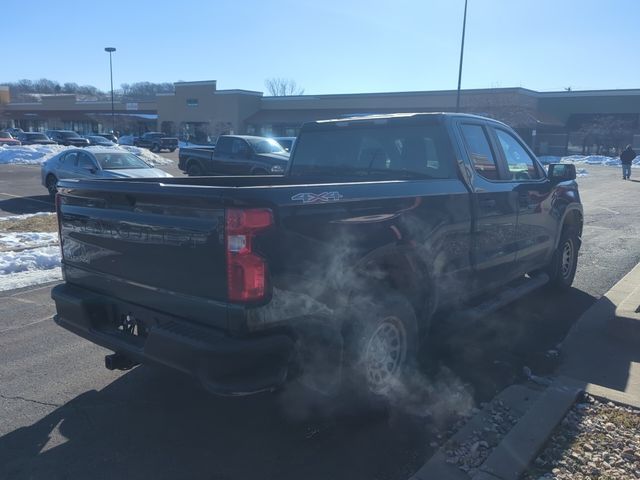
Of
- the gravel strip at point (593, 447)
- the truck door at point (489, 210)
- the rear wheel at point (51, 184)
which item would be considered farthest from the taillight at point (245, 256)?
the rear wheel at point (51, 184)

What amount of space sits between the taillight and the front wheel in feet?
16.3

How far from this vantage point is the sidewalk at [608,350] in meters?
4.35

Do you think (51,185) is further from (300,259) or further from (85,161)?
(300,259)

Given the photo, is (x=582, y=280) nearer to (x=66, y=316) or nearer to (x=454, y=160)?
(x=454, y=160)

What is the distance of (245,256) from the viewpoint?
296cm

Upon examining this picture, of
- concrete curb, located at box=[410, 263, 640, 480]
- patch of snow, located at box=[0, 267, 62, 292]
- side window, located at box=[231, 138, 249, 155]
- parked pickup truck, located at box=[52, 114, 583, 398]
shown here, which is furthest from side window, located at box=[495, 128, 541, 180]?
side window, located at box=[231, 138, 249, 155]

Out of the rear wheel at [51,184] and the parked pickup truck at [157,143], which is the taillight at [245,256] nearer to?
the rear wheel at [51,184]

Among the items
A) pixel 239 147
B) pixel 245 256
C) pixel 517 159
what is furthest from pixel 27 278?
pixel 239 147

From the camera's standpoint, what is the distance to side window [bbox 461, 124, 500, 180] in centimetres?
499

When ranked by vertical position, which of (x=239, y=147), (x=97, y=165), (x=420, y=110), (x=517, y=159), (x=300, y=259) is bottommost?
(x=97, y=165)

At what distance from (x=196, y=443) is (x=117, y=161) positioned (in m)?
13.0

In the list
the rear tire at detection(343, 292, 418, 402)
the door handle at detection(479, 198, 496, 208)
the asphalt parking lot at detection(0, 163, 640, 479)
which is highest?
the door handle at detection(479, 198, 496, 208)

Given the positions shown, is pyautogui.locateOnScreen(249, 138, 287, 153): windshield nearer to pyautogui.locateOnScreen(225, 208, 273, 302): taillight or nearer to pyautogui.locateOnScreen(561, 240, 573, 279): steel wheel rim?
pyautogui.locateOnScreen(561, 240, 573, 279): steel wheel rim

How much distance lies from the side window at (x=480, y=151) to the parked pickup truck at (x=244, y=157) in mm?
12993
